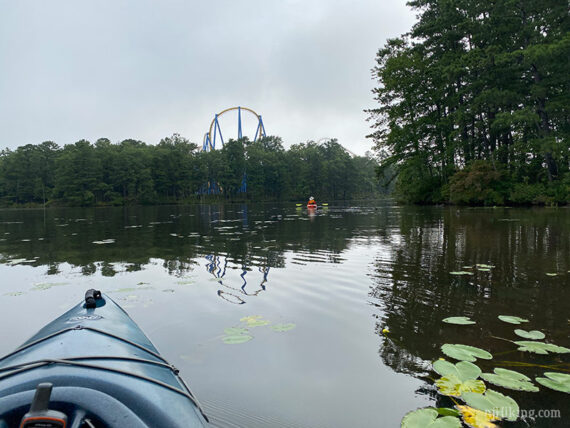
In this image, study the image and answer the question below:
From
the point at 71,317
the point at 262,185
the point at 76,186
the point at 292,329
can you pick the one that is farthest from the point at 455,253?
the point at 262,185

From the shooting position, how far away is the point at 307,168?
88.1 m

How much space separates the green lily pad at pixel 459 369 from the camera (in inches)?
90.3

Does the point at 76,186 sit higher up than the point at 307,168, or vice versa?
the point at 307,168

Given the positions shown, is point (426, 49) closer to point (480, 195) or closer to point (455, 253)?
point (480, 195)

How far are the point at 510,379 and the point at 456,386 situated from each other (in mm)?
388

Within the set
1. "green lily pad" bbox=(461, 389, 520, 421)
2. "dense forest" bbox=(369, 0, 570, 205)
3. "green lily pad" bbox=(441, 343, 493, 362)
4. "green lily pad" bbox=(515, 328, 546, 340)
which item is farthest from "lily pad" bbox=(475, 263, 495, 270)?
"dense forest" bbox=(369, 0, 570, 205)

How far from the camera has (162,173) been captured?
222 ft

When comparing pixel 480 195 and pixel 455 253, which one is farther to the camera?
pixel 480 195

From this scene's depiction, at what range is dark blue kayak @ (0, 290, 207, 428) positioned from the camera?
1.22 meters

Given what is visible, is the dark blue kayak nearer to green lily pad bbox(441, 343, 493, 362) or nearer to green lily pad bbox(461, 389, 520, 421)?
green lily pad bbox(461, 389, 520, 421)

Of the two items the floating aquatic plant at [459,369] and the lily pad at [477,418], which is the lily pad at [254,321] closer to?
the floating aquatic plant at [459,369]

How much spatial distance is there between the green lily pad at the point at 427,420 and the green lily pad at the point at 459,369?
48cm

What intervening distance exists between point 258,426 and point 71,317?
1.41 metres

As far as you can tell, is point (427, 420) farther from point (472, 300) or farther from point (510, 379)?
point (472, 300)
